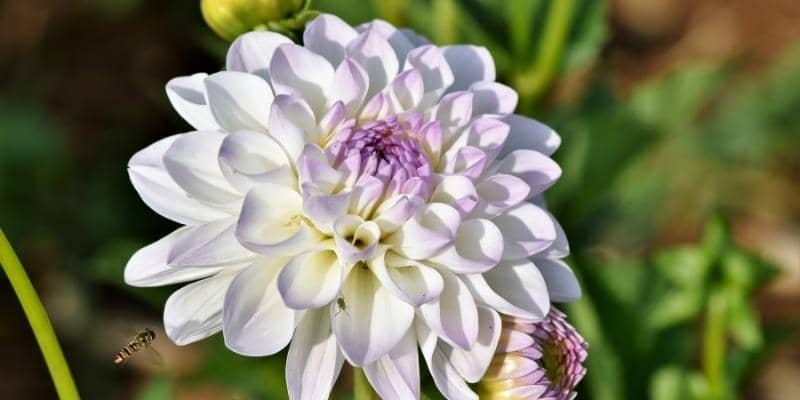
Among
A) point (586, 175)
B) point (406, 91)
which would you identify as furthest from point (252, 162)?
point (586, 175)

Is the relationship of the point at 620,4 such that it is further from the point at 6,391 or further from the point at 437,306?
the point at 437,306

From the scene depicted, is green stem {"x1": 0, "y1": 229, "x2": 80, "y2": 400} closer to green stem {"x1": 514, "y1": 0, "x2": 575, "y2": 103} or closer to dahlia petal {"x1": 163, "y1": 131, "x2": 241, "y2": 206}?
dahlia petal {"x1": 163, "y1": 131, "x2": 241, "y2": 206}

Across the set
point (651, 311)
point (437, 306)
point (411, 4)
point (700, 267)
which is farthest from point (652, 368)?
point (437, 306)

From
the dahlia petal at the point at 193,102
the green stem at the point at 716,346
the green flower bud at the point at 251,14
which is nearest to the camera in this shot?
the dahlia petal at the point at 193,102

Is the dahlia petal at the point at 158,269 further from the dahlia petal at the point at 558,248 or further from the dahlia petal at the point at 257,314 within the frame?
the dahlia petal at the point at 558,248

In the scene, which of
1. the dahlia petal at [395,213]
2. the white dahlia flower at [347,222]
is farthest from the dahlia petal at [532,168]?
the dahlia petal at [395,213]

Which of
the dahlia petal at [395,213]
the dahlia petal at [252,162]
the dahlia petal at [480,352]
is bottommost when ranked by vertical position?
the dahlia petal at [480,352]

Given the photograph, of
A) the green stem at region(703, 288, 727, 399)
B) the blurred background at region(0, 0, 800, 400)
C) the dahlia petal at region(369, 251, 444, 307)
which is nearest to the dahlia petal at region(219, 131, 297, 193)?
the dahlia petal at region(369, 251, 444, 307)
